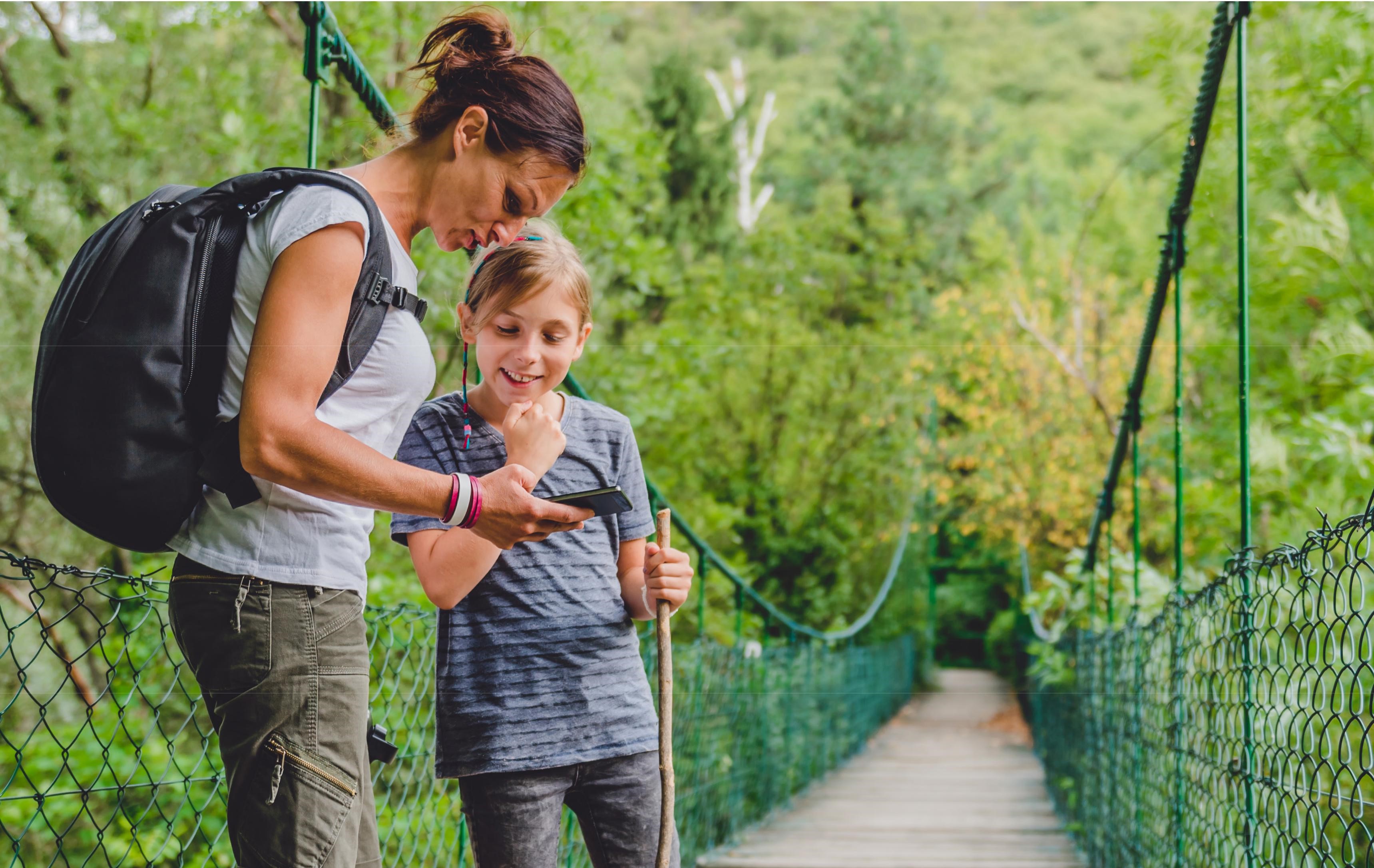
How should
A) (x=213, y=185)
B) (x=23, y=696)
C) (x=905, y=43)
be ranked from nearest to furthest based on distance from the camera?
1. (x=213, y=185)
2. (x=23, y=696)
3. (x=905, y=43)

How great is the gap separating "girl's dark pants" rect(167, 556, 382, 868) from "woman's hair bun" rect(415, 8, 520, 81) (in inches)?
16.5

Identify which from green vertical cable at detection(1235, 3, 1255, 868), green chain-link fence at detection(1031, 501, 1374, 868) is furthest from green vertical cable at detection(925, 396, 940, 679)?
green vertical cable at detection(1235, 3, 1255, 868)

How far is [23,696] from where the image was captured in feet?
13.2

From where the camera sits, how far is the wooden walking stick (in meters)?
1.00

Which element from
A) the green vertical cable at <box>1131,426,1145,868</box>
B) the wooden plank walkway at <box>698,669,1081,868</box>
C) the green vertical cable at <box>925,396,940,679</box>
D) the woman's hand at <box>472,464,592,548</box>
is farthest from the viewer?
the green vertical cable at <box>925,396,940,679</box>

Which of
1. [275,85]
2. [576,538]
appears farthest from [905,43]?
[576,538]

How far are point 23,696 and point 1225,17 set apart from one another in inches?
168

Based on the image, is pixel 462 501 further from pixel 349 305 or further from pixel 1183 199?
pixel 1183 199

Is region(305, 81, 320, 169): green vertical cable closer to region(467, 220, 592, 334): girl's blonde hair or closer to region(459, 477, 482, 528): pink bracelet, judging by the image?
region(467, 220, 592, 334): girl's blonde hair

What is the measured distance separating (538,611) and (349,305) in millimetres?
383

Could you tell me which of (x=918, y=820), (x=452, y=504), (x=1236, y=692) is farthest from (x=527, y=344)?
(x=918, y=820)

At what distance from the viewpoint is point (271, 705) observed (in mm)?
741

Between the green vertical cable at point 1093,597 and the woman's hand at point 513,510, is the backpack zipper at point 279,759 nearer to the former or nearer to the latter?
the woman's hand at point 513,510

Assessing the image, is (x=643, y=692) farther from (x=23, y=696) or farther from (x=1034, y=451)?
(x=1034, y=451)
